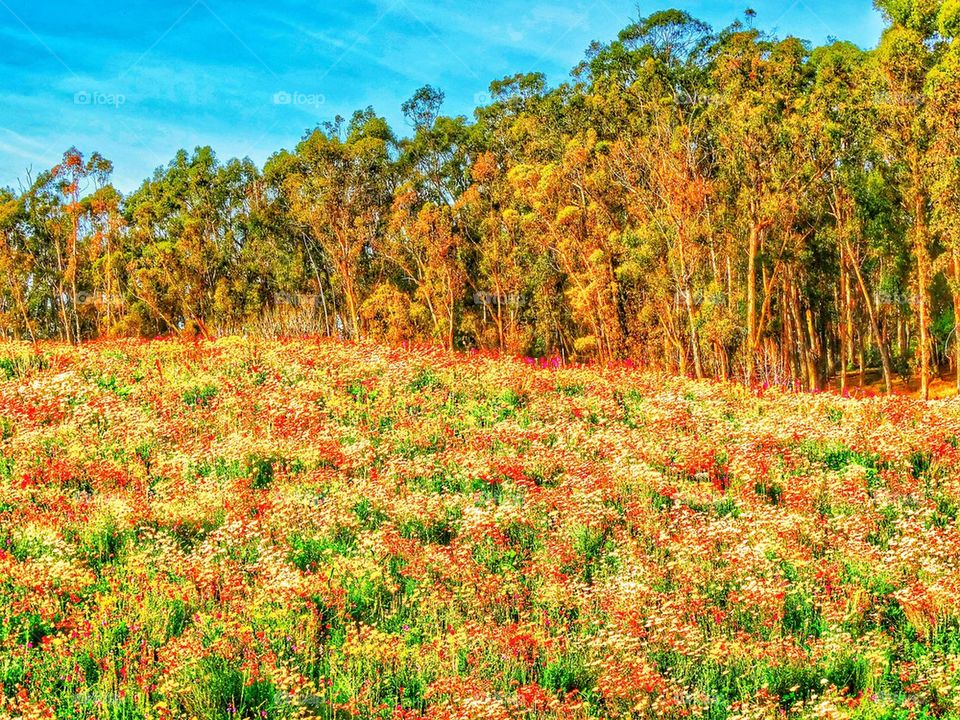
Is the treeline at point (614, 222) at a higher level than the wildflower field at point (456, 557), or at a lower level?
higher

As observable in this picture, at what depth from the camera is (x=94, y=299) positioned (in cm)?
7575

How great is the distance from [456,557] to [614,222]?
37356mm

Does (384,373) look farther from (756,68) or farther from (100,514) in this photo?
(756,68)

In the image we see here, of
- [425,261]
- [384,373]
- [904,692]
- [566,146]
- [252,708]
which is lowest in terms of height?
[904,692]

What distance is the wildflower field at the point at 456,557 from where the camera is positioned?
623 centimetres

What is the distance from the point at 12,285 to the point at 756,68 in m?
59.2

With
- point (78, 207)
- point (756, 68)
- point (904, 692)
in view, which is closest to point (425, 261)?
point (756, 68)

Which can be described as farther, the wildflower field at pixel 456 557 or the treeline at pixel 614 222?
the treeline at pixel 614 222

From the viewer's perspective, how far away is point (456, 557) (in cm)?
852

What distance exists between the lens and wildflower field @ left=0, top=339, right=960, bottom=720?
20.4 ft

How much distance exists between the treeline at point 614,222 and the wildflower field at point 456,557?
1171cm

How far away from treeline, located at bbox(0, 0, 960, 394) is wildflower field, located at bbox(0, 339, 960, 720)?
1171 centimetres

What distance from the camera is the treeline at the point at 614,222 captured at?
33812 mm

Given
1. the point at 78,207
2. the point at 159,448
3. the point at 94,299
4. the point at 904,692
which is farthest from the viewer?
the point at 94,299
